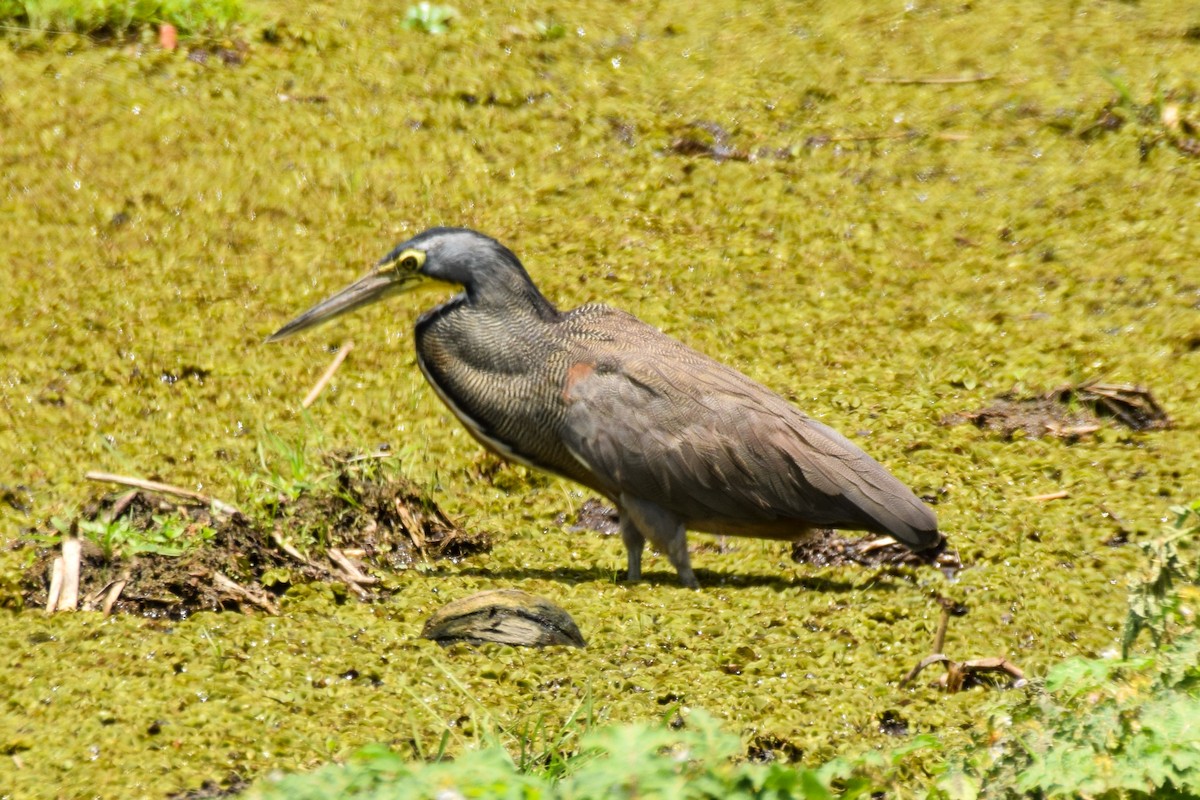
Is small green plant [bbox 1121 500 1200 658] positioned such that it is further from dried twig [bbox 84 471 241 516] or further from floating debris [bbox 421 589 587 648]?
dried twig [bbox 84 471 241 516]

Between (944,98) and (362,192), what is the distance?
3.11m

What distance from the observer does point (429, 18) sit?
8562mm

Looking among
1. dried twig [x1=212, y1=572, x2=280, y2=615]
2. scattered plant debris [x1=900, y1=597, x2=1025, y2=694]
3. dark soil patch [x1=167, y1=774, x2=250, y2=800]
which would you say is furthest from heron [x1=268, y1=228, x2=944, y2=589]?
dark soil patch [x1=167, y1=774, x2=250, y2=800]

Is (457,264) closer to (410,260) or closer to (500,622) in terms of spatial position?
(410,260)

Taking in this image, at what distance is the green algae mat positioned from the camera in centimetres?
411

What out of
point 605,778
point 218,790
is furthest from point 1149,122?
point 605,778

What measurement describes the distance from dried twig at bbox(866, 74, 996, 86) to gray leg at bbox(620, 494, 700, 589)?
3.84 meters

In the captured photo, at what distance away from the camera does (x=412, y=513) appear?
534 centimetres

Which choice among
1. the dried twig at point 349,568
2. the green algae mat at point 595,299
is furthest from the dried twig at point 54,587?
the dried twig at point 349,568

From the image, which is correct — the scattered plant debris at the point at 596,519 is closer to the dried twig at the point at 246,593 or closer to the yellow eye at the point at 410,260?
the yellow eye at the point at 410,260

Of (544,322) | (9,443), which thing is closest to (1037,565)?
(544,322)

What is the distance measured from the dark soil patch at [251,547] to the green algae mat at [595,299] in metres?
0.05

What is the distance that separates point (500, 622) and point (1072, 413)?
2767 millimetres

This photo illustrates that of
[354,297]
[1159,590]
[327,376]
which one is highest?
[1159,590]
